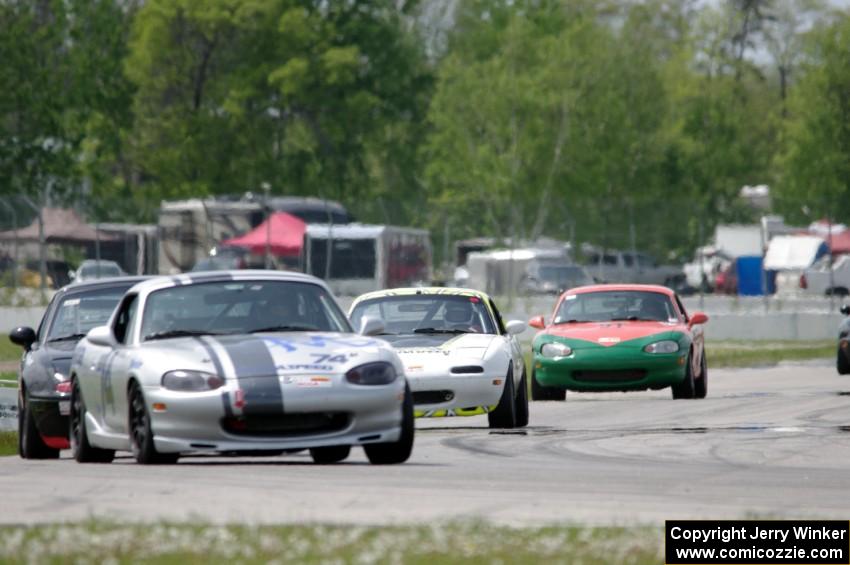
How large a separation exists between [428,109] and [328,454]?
68686 mm

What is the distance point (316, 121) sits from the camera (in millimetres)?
77188

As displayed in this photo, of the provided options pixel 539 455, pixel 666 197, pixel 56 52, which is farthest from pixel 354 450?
pixel 666 197

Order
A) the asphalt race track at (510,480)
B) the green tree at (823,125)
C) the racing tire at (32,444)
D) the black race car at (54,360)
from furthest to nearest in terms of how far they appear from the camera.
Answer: the green tree at (823,125) → the racing tire at (32,444) → the black race car at (54,360) → the asphalt race track at (510,480)

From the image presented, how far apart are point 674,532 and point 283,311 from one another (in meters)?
5.41

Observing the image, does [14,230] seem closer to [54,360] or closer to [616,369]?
[616,369]


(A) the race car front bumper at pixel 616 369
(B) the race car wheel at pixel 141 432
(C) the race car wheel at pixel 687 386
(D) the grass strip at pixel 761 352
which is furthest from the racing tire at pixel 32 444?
(D) the grass strip at pixel 761 352

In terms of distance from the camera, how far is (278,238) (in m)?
50.0

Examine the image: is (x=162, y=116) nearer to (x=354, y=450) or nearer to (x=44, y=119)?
(x=44, y=119)

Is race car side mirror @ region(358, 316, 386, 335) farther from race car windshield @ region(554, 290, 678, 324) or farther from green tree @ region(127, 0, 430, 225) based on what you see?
green tree @ region(127, 0, 430, 225)

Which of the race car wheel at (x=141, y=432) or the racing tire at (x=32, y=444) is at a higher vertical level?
the race car wheel at (x=141, y=432)

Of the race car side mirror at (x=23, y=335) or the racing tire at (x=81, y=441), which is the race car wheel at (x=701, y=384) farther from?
the racing tire at (x=81, y=441)

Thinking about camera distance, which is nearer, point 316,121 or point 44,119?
point 44,119

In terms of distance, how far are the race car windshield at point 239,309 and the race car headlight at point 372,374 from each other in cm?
91

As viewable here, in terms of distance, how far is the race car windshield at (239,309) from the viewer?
45.0 feet
